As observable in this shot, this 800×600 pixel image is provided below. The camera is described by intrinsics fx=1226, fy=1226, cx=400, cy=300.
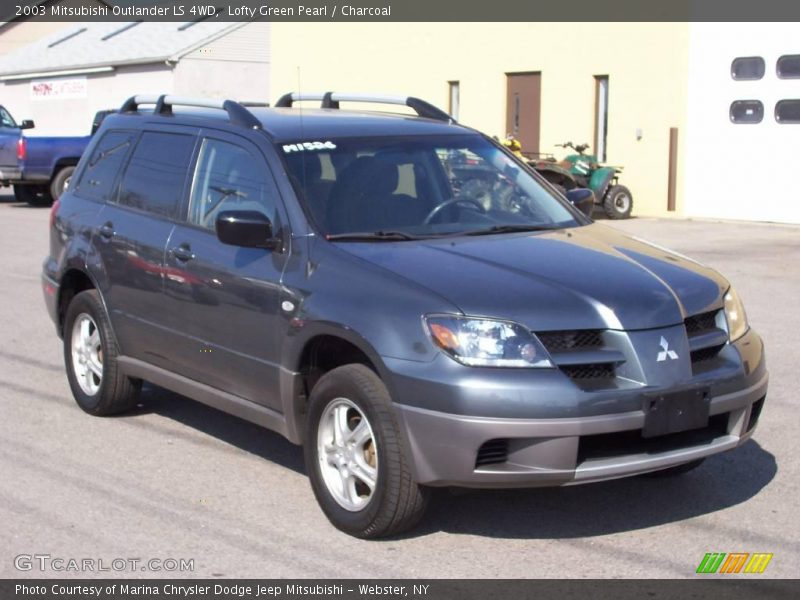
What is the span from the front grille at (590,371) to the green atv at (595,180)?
1578 cm

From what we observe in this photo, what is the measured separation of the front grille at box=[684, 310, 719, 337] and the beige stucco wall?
16.6 metres

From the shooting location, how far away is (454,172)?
648cm

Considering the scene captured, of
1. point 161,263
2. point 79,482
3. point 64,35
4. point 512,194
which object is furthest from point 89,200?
point 64,35

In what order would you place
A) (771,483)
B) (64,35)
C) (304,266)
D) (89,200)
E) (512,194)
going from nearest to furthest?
(304,266)
(771,483)
(512,194)
(89,200)
(64,35)

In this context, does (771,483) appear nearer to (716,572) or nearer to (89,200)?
(716,572)

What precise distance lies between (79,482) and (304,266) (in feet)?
5.47

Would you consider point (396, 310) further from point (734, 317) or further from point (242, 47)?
point (242, 47)

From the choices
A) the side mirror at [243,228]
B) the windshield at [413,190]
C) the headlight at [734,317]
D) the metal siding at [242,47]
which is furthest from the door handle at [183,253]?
the metal siding at [242,47]

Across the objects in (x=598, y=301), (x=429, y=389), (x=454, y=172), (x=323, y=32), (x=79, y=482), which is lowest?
(x=79, y=482)

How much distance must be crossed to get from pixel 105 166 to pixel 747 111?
15.2m

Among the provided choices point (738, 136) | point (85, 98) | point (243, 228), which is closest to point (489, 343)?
point (243, 228)

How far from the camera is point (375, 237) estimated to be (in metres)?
5.76

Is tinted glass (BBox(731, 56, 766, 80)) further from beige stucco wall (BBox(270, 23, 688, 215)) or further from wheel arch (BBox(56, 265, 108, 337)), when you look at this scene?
wheel arch (BBox(56, 265, 108, 337))

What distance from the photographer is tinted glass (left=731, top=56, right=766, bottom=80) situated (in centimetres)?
2038
